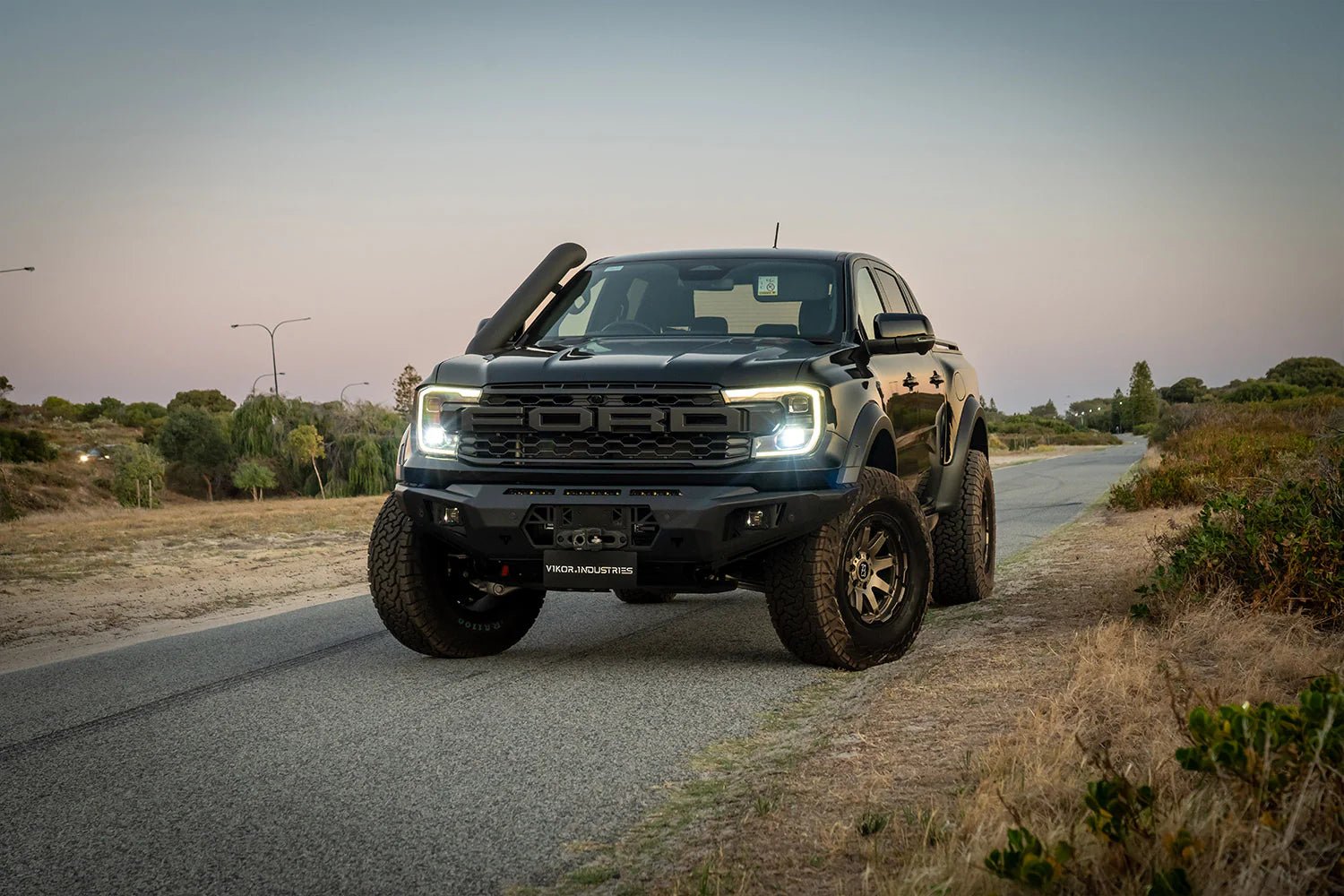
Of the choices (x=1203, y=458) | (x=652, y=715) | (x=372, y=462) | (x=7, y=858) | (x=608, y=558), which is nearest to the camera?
(x=7, y=858)

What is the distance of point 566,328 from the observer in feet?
27.1

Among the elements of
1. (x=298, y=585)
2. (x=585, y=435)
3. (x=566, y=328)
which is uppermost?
(x=566, y=328)

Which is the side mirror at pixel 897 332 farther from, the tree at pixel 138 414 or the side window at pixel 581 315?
the tree at pixel 138 414

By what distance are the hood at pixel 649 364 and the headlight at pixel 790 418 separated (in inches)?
2.2

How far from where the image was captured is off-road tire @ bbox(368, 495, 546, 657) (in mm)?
7031

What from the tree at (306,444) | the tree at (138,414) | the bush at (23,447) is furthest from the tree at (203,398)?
the tree at (306,444)

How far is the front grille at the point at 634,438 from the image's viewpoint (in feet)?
21.4

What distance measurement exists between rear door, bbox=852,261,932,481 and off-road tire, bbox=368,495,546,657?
2394mm

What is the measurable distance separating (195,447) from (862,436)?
224ft

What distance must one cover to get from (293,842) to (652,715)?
204 centimetres

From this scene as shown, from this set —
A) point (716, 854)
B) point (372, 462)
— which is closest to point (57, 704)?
point (716, 854)

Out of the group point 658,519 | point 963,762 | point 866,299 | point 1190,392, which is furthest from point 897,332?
point 1190,392

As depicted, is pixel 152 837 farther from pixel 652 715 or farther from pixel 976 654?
pixel 976 654

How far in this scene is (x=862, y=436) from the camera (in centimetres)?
688
